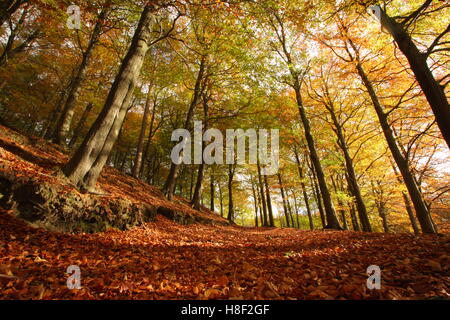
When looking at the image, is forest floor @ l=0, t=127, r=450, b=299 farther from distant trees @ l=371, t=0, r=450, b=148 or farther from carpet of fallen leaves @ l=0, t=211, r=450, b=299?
distant trees @ l=371, t=0, r=450, b=148

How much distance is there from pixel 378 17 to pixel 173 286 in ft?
22.2

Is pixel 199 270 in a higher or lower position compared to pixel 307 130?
lower

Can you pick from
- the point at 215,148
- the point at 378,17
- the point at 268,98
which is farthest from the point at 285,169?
the point at 378,17

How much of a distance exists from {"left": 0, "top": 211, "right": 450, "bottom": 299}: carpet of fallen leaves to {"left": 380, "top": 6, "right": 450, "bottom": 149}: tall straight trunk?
2254 mm

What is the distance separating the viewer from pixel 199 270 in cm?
313

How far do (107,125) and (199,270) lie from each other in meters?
4.79

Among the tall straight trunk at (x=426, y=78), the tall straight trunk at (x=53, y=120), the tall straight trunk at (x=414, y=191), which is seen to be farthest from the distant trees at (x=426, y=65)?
the tall straight trunk at (x=53, y=120)

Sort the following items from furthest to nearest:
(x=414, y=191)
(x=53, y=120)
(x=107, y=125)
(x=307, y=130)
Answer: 1. (x=53, y=120)
2. (x=307, y=130)
3. (x=414, y=191)
4. (x=107, y=125)

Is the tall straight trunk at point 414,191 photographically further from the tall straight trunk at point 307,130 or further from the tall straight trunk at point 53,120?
the tall straight trunk at point 53,120

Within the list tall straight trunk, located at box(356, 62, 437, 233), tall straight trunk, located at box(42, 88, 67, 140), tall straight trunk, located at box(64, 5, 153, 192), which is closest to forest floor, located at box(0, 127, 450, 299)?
tall straight trunk, located at box(64, 5, 153, 192)

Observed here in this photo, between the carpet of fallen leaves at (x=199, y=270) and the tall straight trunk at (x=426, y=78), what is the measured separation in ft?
7.39

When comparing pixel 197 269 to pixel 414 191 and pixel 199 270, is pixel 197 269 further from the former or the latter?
pixel 414 191

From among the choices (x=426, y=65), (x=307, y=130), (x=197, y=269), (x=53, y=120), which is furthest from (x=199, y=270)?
(x=53, y=120)

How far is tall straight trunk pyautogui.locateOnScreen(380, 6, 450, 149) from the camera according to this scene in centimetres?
350
